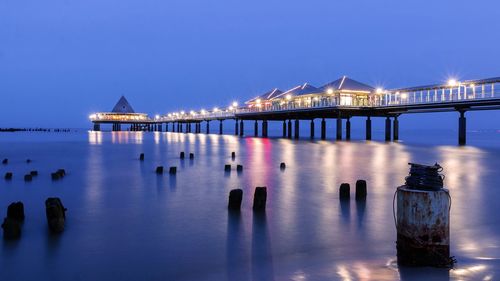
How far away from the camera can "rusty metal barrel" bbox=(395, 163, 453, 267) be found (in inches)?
225

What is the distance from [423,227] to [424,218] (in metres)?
0.14

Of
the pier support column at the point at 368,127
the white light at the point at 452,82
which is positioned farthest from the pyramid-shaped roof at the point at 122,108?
the white light at the point at 452,82

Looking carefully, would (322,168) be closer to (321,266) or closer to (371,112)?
(321,266)

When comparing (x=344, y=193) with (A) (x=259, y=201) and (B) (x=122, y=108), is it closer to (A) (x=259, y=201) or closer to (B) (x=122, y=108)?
(A) (x=259, y=201)

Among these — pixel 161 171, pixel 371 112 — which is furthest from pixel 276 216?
pixel 371 112

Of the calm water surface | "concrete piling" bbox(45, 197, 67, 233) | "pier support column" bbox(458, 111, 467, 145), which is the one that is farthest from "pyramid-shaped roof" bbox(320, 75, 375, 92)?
"concrete piling" bbox(45, 197, 67, 233)

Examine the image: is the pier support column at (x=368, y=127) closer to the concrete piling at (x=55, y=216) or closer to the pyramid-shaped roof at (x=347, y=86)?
the pyramid-shaped roof at (x=347, y=86)

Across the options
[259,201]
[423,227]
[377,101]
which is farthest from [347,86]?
[423,227]

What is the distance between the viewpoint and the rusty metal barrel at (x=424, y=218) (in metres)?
5.72

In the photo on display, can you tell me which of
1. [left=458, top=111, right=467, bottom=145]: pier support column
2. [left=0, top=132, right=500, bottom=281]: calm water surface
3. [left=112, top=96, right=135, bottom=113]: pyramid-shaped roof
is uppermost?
[left=112, top=96, right=135, bottom=113]: pyramid-shaped roof

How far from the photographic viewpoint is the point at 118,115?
12775 cm

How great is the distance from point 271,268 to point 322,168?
15980 mm

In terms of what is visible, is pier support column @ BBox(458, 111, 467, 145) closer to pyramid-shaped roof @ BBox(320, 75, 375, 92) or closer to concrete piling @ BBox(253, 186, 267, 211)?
pyramid-shaped roof @ BBox(320, 75, 375, 92)

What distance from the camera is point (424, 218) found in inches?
226
